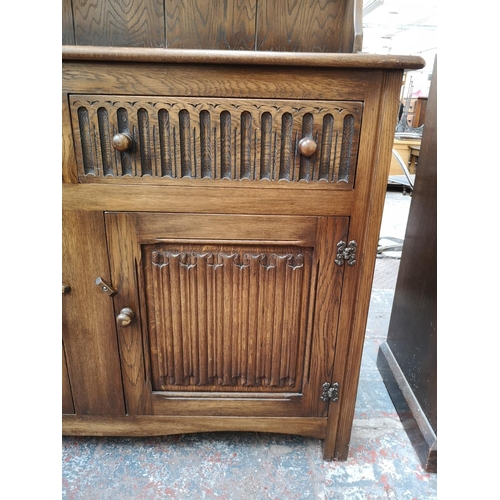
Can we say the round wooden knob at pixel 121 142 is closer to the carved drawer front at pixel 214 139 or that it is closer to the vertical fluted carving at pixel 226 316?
the carved drawer front at pixel 214 139

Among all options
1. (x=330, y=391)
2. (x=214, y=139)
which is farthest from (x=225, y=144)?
(x=330, y=391)

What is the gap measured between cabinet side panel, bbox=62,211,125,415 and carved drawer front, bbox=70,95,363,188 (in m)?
0.12

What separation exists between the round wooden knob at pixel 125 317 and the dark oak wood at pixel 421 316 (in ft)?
2.43

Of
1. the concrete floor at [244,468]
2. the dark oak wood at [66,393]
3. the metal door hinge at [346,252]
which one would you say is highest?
the metal door hinge at [346,252]

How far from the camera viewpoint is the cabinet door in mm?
782

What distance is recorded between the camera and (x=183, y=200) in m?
0.76

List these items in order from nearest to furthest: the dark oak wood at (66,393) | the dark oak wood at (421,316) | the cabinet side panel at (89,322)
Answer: the cabinet side panel at (89,322), the dark oak wood at (66,393), the dark oak wood at (421,316)

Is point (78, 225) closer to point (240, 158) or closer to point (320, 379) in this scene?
point (240, 158)

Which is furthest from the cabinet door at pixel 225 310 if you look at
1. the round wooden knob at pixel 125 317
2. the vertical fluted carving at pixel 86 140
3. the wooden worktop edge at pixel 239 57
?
the wooden worktop edge at pixel 239 57

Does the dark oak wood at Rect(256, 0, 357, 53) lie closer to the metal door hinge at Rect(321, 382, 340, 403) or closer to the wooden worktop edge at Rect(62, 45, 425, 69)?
the wooden worktop edge at Rect(62, 45, 425, 69)

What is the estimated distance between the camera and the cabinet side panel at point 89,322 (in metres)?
0.78

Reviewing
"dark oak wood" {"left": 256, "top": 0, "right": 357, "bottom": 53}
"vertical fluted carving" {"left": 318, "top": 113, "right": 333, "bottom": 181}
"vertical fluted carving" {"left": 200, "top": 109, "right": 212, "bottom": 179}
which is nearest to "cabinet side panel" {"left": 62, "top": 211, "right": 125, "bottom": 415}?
"vertical fluted carving" {"left": 200, "top": 109, "right": 212, "bottom": 179}

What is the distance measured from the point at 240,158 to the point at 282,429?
2.13 ft

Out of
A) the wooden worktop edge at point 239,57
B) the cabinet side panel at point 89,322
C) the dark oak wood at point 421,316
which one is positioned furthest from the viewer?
the dark oak wood at point 421,316
